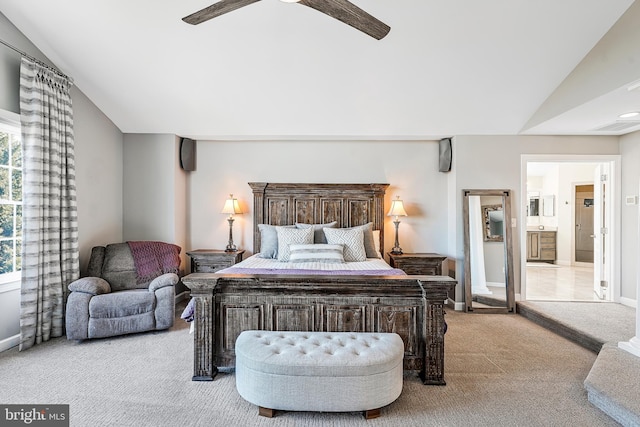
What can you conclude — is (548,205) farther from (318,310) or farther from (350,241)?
(318,310)

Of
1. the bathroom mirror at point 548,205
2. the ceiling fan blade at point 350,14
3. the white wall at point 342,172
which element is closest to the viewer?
the ceiling fan blade at point 350,14

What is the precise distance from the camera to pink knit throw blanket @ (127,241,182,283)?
402 centimetres

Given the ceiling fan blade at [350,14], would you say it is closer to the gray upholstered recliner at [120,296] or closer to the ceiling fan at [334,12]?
the ceiling fan at [334,12]

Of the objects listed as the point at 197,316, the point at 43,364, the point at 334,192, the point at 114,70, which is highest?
the point at 114,70

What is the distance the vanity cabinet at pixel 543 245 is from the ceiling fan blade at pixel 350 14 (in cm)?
785

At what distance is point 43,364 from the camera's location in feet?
9.45

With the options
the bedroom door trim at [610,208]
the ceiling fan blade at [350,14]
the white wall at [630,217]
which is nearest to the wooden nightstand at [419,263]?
the bedroom door trim at [610,208]

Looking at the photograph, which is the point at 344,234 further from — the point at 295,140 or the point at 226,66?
the point at 226,66

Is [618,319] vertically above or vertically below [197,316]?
below

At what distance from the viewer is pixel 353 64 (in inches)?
141

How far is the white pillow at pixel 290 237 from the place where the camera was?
428 centimetres

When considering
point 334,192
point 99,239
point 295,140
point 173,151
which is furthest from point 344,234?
point 99,239

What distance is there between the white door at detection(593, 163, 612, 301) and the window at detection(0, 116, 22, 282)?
6.86m

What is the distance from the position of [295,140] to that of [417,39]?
226 cm
